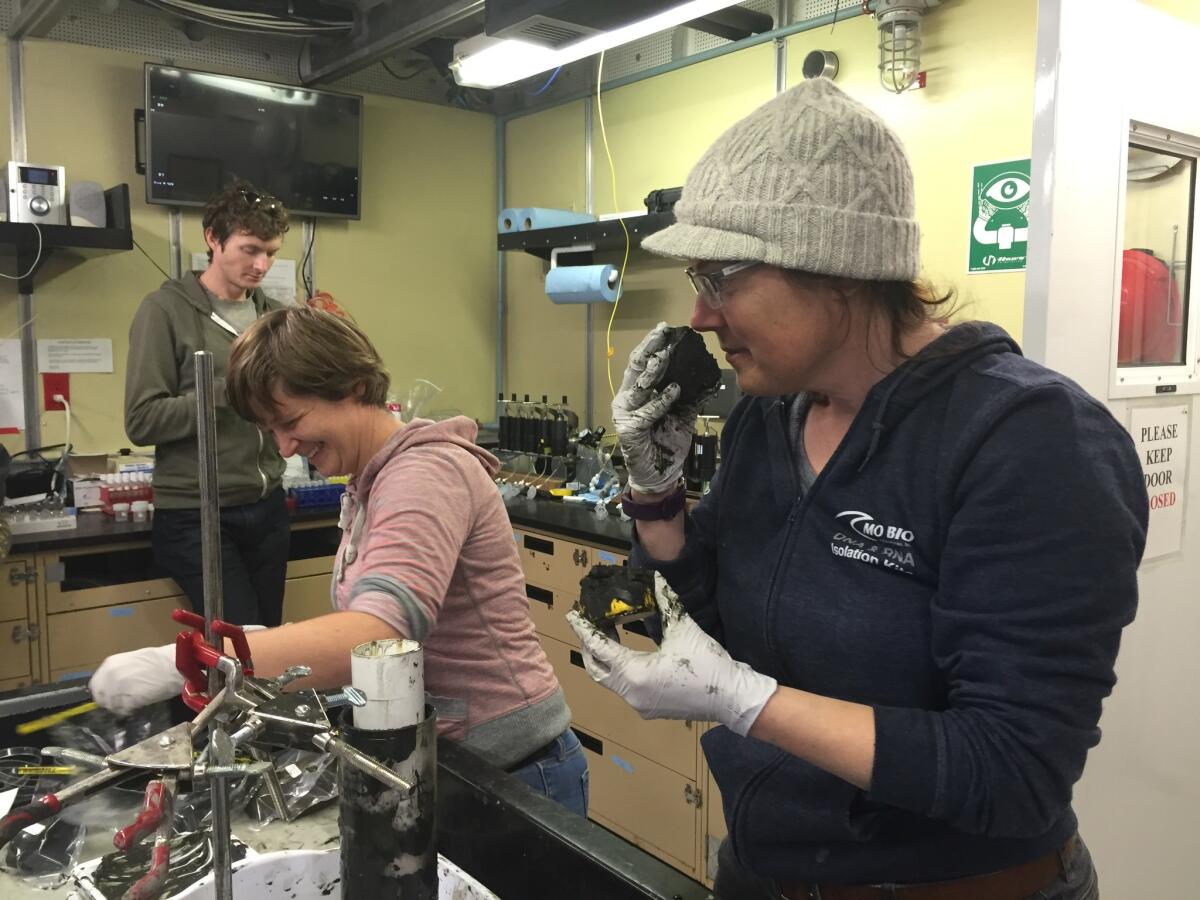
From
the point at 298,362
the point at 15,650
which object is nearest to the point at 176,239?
the point at 15,650

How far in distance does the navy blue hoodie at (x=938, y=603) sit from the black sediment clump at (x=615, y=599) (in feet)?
0.42

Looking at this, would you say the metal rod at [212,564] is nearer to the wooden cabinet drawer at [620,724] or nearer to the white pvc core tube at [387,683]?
the white pvc core tube at [387,683]

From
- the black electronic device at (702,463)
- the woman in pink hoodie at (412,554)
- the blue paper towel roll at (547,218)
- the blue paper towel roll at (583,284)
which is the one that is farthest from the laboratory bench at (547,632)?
the blue paper towel roll at (547,218)

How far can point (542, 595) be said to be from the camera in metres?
3.05

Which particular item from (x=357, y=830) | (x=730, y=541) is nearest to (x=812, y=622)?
(x=730, y=541)

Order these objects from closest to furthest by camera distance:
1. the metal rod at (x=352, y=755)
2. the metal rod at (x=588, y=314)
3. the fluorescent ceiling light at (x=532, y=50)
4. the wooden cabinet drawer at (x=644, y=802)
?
the metal rod at (x=352, y=755) → the fluorescent ceiling light at (x=532, y=50) → the wooden cabinet drawer at (x=644, y=802) → the metal rod at (x=588, y=314)

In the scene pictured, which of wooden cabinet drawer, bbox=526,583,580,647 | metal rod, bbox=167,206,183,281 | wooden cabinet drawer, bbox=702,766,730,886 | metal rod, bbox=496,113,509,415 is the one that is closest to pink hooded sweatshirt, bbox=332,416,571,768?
wooden cabinet drawer, bbox=702,766,730,886

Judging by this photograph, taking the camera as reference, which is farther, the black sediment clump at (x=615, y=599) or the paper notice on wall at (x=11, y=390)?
the paper notice on wall at (x=11, y=390)

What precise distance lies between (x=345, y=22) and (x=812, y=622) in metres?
3.37

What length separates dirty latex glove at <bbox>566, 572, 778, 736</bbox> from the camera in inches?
35.3

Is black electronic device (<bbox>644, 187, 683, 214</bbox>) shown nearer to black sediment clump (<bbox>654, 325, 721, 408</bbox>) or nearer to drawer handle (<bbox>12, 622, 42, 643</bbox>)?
→ black sediment clump (<bbox>654, 325, 721, 408</bbox>)

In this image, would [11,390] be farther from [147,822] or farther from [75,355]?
[147,822]

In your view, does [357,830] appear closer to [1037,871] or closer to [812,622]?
[812,622]

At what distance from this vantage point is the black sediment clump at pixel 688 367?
46.4 inches
